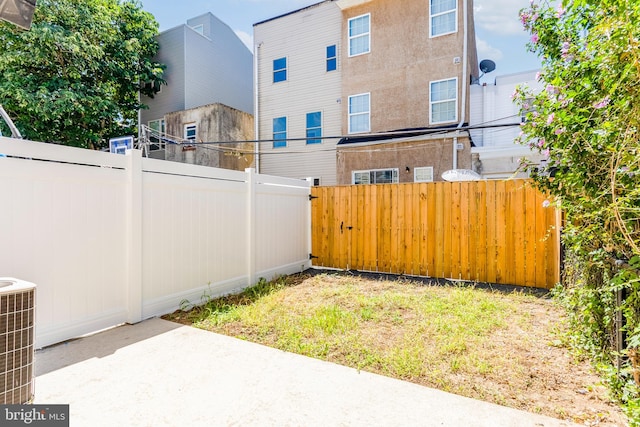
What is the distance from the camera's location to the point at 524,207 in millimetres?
5371

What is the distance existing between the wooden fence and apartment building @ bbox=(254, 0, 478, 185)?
8.03 ft

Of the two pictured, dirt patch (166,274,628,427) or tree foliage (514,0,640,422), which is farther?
dirt patch (166,274,628,427)

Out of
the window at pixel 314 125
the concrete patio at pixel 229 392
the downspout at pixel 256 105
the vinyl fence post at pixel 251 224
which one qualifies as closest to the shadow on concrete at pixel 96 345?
the concrete patio at pixel 229 392

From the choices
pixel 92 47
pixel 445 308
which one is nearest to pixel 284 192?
pixel 445 308

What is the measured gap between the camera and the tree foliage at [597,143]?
1.82 meters

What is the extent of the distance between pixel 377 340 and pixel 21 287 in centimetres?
283

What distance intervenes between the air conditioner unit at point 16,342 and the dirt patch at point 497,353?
186 centimetres

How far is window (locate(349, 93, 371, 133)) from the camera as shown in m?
11.0

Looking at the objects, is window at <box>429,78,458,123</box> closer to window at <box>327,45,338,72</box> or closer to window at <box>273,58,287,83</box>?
window at <box>327,45,338,72</box>

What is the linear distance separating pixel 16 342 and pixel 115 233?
2.08 m

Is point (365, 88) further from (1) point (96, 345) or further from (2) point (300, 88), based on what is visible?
(1) point (96, 345)

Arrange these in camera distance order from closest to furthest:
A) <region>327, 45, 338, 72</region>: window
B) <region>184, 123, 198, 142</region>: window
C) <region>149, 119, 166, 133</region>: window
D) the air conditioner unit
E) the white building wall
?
the air conditioner unit
the white building wall
<region>327, 45, 338, 72</region>: window
<region>184, 123, 198, 142</region>: window
<region>149, 119, 166, 133</region>: window

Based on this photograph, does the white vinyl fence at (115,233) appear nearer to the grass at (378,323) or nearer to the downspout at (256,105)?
the grass at (378,323)

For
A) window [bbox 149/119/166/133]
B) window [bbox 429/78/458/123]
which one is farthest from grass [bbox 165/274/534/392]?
window [bbox 149/119/166/133]
